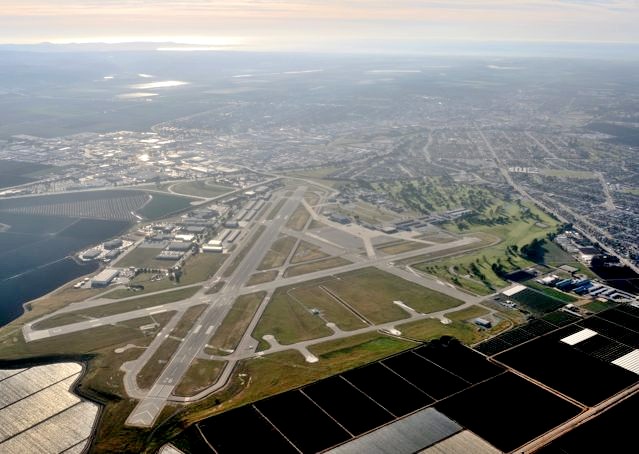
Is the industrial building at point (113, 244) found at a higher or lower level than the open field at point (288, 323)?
higher

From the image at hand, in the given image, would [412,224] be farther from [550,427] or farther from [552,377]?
[550,427]

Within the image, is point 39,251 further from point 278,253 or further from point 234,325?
point 234,325

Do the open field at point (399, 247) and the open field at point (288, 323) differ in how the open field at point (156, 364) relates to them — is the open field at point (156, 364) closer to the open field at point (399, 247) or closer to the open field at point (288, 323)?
the open field at point (288, 323)

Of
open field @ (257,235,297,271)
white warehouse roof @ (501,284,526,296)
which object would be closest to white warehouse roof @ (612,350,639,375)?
white warehouse roof @ (501,284,526,296)

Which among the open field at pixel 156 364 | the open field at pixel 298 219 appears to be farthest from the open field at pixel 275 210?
the open field at pixel 156 364

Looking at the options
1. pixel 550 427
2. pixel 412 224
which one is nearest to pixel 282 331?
pixel 550 427

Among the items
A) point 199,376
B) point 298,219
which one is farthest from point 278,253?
point 199,376

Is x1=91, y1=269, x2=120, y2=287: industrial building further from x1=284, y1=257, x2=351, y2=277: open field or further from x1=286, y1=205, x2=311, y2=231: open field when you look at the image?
x1=286, y1=205, x2=311, y2=231: open field
